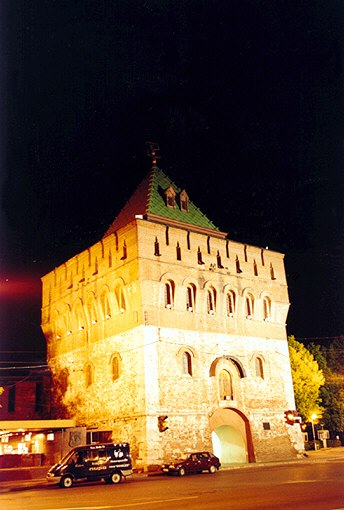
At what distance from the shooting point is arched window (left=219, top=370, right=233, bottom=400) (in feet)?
107

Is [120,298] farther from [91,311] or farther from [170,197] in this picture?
[170,197]

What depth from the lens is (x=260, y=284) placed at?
3681 centimetres

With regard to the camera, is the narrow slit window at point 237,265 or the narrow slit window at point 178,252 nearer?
the narrow slit window at point 178,252

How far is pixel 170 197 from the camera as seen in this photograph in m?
36.8

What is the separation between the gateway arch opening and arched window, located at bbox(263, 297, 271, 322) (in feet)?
26.2

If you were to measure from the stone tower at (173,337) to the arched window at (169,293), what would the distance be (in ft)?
0.22

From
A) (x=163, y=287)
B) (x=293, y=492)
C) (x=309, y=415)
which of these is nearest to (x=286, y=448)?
(x=309, y=415)

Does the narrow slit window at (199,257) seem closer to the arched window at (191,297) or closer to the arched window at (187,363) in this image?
the arched window at (191,297)

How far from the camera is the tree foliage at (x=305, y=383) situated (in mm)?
44281

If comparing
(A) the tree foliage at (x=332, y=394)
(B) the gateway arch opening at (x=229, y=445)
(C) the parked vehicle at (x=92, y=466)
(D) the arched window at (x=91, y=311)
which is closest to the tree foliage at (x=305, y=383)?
(A) the tree foliage at (x=332, y=394)

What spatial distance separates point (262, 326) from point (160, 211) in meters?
10.7

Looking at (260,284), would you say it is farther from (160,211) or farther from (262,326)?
(160,211)

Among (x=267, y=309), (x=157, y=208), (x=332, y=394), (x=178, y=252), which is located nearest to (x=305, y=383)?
(x=332, y=394)

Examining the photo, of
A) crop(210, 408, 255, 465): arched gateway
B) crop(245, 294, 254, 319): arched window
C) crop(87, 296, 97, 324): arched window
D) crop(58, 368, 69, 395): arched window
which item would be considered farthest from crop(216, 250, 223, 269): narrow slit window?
crop(58, 368, 69, 395): arched window
